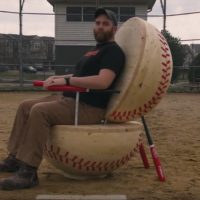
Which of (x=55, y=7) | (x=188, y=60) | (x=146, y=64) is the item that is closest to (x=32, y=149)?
(x=146, y=64)

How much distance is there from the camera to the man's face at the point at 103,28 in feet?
15.2

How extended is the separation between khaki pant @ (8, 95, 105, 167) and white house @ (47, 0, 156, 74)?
2218 centimetres

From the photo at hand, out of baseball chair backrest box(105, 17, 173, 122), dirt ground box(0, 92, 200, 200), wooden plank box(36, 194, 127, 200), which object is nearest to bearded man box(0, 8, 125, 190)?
baseball chair backrest box(105, 17, 173, 122)

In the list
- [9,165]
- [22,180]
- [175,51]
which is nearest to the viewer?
[22,180]

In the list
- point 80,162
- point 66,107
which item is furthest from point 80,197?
point 66,107

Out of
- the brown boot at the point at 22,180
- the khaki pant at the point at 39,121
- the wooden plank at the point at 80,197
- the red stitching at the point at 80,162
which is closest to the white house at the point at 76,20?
the khaki pant at the point at 39,121

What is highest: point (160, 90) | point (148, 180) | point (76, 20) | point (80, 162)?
point (76, 20)

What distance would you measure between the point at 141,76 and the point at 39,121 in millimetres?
913

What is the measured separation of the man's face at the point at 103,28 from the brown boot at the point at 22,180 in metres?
1.29

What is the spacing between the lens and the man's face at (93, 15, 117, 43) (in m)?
4.62

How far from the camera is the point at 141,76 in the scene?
173 inches

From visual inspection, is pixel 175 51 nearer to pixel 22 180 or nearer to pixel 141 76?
pixel 141 76

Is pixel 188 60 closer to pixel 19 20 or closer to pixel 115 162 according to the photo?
pixel 19 20

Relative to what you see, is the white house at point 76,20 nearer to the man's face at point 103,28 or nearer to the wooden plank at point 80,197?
the man's face at point 103,28
